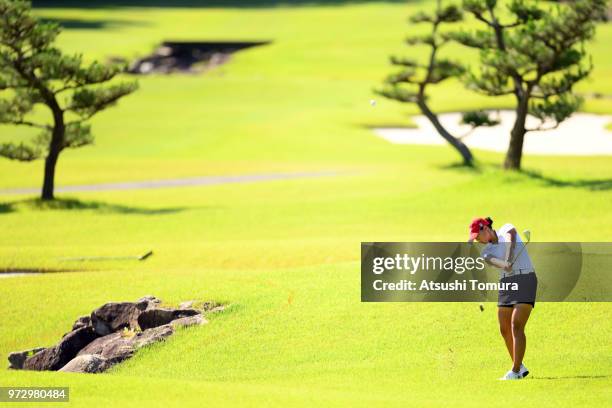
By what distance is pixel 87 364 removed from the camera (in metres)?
19.5

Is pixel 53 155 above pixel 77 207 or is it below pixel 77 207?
above

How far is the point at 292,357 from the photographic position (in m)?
19.6

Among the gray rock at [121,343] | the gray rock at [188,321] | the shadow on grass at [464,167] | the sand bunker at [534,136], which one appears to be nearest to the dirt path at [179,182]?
the shadow on grass at [464,167]

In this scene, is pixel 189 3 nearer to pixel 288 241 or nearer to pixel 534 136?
pixel 534 136

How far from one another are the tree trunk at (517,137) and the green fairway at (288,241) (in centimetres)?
98

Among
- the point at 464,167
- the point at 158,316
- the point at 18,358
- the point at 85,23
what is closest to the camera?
the point at 18,358

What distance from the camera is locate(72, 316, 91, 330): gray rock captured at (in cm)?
2308

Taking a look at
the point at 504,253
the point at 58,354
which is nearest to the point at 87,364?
the point at 58,354

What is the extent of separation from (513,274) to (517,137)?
2829 cm

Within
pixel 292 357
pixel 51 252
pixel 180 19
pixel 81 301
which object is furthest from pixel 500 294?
pixel 180 19

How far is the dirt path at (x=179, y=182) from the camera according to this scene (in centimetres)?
5150

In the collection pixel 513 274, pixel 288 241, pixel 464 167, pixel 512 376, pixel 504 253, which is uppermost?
pixel 504 253

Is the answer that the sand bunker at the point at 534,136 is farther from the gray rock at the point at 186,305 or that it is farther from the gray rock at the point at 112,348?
the gray rock at the point at 112,348

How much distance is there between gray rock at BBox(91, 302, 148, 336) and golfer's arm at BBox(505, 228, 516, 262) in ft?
30.2
